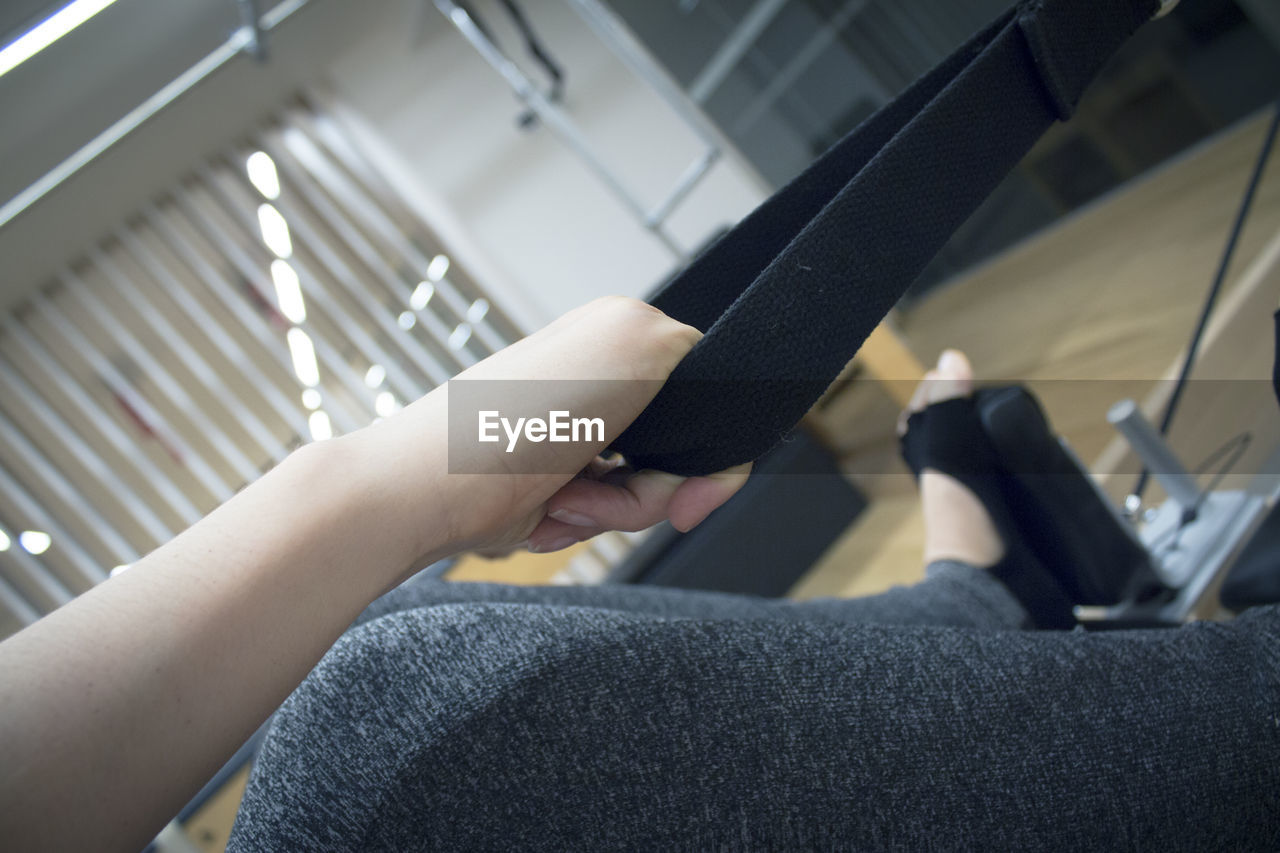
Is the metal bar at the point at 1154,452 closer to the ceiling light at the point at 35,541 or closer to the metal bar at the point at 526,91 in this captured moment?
the metal bar at the point at 526,91

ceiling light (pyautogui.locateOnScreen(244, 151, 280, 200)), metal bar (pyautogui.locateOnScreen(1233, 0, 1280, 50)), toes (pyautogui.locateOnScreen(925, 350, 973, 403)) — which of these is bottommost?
metal bar (pyautogui.locateOnScreen(1233, 0, 1280, 50))

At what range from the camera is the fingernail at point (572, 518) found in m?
0.37

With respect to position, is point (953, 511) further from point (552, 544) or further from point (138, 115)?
point (138, 115)

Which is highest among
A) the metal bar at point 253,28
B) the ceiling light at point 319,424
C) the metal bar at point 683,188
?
the metal bar at point 253,28

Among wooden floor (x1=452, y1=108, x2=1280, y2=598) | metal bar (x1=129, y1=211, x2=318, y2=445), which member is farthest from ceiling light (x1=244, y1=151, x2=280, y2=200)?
wooden floor (x1=452, y1=108, x2=1280, y2=598)

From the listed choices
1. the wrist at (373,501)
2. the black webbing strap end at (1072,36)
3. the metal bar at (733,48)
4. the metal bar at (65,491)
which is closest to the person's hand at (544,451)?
the wrist at (373,501)

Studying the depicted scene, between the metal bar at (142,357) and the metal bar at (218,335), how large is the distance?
5cm

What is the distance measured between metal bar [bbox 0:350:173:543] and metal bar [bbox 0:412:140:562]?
4 cm

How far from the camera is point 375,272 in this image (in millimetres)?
1436

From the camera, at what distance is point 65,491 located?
1.17m

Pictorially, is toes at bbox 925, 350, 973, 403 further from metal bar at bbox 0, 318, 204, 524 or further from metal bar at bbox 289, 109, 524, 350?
metal bar at bbox 0, 318, 204, 524

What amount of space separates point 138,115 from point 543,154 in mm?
866

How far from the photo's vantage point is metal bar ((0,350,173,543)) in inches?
47.1

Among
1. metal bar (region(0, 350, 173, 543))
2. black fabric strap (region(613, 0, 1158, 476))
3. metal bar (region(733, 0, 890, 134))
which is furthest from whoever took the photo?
metal bar (region(733, 0, 890, 134))
